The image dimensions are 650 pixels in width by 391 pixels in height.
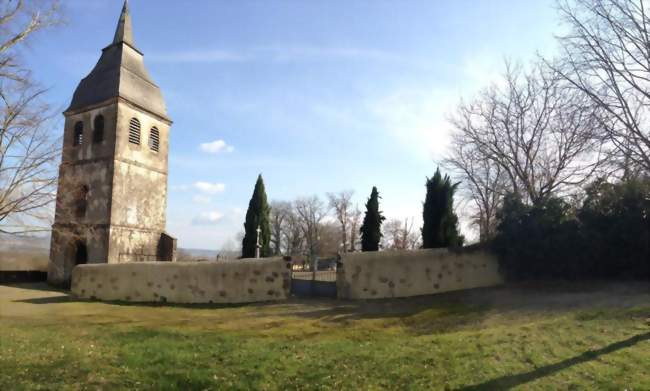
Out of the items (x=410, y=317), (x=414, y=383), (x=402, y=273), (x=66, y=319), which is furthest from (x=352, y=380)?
(x=66, y=319)

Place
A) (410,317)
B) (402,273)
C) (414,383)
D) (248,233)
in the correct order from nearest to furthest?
(414,383)
(410,317)
(402,273)
(248,233)

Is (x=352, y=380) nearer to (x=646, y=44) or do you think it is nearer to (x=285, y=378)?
(x=285, y=378)

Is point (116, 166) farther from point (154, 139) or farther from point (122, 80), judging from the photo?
point (122, 80)

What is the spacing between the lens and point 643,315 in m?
10.1

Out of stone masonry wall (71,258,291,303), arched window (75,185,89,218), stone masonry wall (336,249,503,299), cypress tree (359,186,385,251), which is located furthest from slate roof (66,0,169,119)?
stone masonry wall (336,249,503,299)

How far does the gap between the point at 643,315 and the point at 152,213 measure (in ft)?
79.2

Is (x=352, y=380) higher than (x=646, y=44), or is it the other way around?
(x=646, y=44)

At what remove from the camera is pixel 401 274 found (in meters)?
16.4

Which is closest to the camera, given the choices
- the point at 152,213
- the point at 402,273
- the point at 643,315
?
the point at 643,315

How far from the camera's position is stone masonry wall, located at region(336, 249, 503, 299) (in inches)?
640

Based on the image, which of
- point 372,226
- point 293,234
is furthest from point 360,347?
point 293,234

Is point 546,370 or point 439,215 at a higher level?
point 439,215

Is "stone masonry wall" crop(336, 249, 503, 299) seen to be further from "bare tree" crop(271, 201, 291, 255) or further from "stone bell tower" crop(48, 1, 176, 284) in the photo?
"bare tree" crop(271, 201, 291, 255)

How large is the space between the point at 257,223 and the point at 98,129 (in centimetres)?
1137
